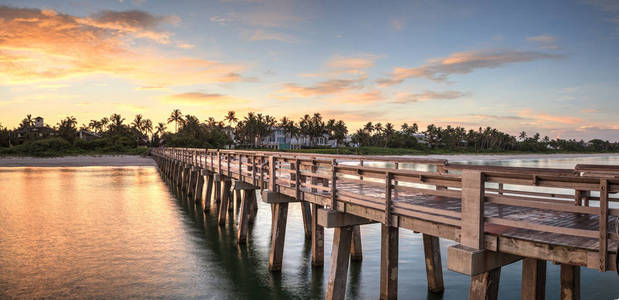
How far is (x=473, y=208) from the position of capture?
5.10 meters

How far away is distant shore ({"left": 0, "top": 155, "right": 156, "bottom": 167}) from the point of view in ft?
225

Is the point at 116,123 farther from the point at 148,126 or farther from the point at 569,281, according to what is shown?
the point at 569,281

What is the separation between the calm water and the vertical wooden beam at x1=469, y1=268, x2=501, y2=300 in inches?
223

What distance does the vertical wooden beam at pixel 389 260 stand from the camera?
8.29 m

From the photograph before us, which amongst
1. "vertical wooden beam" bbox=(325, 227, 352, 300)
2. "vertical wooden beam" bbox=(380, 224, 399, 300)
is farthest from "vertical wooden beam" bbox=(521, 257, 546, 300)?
"vertical wooden beam" bbox=(325, 227, 352, 300)

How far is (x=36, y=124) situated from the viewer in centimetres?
11962

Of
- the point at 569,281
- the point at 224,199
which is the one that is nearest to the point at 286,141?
the point at 224,199

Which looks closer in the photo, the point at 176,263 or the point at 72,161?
the point at 176,263

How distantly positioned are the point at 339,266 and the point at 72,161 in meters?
79.3

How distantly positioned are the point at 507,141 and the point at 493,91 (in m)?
118

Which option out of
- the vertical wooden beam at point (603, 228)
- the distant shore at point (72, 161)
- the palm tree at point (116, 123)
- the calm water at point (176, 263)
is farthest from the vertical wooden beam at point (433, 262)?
the palm tree at point (116, 123)

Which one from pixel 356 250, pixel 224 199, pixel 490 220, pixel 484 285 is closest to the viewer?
pixel 490 220

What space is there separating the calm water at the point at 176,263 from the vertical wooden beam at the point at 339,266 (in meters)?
2.80

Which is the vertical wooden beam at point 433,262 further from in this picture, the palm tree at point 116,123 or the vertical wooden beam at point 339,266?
the palm tree at point 116,123
